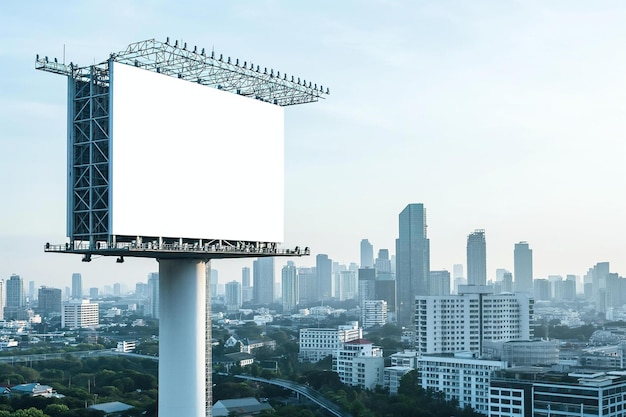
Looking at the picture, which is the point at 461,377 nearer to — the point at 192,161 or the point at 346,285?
the point at 192,161

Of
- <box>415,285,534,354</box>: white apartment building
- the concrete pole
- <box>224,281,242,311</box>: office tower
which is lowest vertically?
<box>224,281,242,311</box>: office tower

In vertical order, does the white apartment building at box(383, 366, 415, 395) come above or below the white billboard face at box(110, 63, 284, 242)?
below

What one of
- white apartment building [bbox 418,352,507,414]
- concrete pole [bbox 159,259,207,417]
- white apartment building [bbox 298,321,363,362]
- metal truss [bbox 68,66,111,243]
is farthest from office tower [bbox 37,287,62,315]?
metal truss [bbox 68,66,111,243]

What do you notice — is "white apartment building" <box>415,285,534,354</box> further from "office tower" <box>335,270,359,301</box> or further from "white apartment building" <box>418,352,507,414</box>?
"office tower" <box>335,270,359,301</box>

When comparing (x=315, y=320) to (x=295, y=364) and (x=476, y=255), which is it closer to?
(x=476, y=255)

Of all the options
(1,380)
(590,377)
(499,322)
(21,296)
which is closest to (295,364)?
(499,322)

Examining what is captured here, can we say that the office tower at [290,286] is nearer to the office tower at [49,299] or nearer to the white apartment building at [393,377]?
the office tower at [49,299]

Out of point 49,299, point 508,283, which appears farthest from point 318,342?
point 508,283
